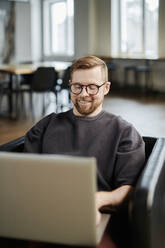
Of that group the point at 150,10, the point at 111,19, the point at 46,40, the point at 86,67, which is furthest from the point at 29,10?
the point at 86,67

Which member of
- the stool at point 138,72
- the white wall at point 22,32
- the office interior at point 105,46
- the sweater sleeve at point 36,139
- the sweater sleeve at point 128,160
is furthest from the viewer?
the white wall at point 22,32

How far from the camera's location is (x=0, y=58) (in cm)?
1235

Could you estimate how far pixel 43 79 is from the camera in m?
6.66

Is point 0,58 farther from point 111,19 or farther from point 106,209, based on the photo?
point 106,209

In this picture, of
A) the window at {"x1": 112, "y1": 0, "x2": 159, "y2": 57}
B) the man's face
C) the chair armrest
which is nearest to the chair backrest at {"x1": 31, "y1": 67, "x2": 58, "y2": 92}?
the window at {"x1": 112, "y1": 0, "x2": 159, "y2": 57}

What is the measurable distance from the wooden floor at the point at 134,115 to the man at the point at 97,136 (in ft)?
10.8

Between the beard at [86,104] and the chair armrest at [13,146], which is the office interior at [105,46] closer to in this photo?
the chair armrest at [13,146]

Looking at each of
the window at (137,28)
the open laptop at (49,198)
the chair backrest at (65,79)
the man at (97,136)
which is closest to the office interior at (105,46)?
the window at (137,28)

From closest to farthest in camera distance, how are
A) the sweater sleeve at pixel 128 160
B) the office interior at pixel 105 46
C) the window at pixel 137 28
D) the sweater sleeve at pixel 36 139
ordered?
the sweater sleeve at pixel 128 160, the sweater sleeve at pixel 36 139, the office interior at pixel 105 46, the window at pixel 137 28

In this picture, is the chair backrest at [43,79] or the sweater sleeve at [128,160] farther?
the chair backrest at [43,79]

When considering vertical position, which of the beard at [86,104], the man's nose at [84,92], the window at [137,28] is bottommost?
the beard at [86,104]

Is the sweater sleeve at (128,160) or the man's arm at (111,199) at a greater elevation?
the sweater sleeve at (128,160)

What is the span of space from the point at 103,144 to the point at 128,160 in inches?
5.1

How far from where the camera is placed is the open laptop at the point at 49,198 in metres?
1.17
